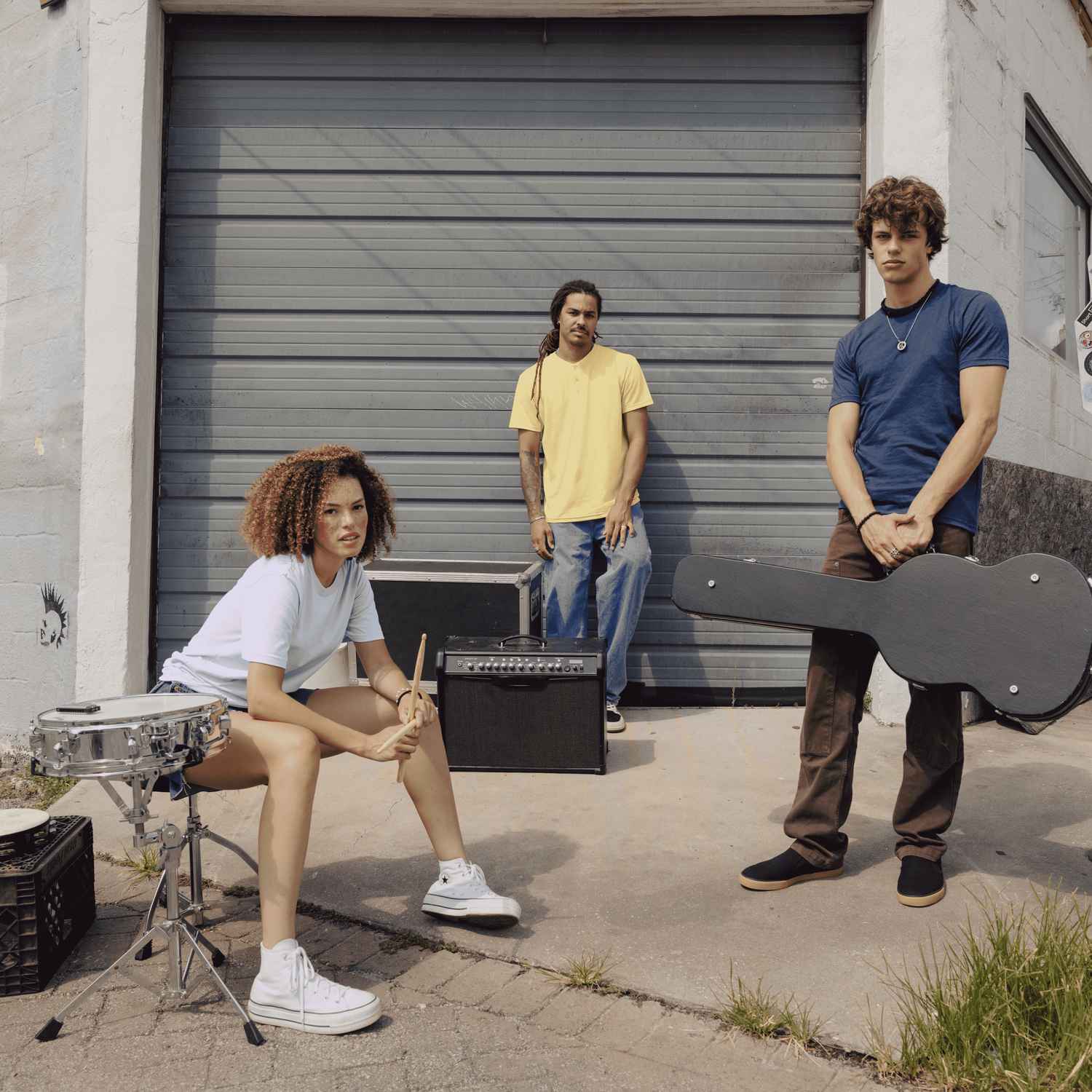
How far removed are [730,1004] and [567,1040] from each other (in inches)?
14.8

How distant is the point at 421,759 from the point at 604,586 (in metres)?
2.19

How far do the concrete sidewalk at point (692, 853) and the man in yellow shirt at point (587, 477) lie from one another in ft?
2.01

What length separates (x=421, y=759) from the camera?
266 cm

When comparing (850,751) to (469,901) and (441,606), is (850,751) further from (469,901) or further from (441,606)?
(441,606)

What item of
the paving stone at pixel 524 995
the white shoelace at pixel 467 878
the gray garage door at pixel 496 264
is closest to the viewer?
the paving stone at pixel 524 995

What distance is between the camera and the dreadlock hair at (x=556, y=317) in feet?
16.0

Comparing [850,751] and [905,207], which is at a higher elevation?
[905,207]

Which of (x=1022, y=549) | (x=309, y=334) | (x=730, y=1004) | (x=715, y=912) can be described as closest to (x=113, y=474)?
(x=309, y=334)

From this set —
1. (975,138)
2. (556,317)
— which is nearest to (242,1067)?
(556,317)

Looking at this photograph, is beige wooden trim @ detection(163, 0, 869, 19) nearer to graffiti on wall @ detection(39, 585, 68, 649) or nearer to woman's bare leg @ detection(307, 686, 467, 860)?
graffiti on wall @ detection(39, 585, 68, 649)

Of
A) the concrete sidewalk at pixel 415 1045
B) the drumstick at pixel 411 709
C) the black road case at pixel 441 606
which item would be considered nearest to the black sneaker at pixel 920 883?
the concrete sidewalk at pixel 415 1045

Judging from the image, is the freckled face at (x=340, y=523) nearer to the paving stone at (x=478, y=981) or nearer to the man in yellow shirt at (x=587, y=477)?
the paving stone at (x=478, y=981)

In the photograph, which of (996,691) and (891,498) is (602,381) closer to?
(891,498)

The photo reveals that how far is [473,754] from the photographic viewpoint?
417 cm
